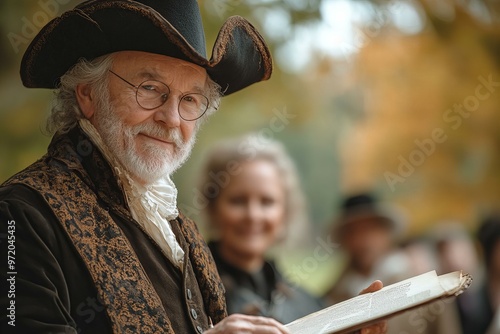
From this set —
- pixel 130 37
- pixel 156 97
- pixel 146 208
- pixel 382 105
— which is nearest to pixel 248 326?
pixel 146 208

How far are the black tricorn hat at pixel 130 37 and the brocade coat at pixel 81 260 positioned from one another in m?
0.26

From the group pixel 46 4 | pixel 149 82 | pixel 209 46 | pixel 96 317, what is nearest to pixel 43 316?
pixel 96 317

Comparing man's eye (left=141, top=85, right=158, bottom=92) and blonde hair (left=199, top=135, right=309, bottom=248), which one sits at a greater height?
man's eye (left=141, top=85, right=158, bottom=92)

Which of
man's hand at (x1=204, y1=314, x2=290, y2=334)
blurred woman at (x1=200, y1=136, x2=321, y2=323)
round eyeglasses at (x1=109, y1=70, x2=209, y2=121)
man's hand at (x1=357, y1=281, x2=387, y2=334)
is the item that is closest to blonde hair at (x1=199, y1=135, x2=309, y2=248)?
blurred woman at (x1=200, y1=136, x2=321, y2=323)

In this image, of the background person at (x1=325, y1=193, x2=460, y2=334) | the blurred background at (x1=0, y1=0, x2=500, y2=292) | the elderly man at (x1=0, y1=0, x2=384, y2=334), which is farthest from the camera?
the blurred background at (x1=0, y1=0, x2=500, y2=292)

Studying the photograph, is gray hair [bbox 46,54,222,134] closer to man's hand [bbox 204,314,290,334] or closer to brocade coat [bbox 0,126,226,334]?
brocade coat [bbox 0,126,226,334]

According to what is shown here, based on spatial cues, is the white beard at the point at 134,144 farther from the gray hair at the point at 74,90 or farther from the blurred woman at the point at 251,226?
the blurred woman at the point at 251,226

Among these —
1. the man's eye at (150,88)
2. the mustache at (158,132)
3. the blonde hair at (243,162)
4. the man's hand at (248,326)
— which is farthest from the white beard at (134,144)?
the blonde hair at (243,162)

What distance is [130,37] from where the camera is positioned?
9.24ft

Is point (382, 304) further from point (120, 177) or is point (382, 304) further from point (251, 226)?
point (251, 226)

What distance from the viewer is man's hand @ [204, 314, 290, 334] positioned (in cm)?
232

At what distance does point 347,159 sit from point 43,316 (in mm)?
10665

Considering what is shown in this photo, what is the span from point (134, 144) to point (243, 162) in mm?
2262

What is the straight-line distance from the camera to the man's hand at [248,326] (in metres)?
2.32
